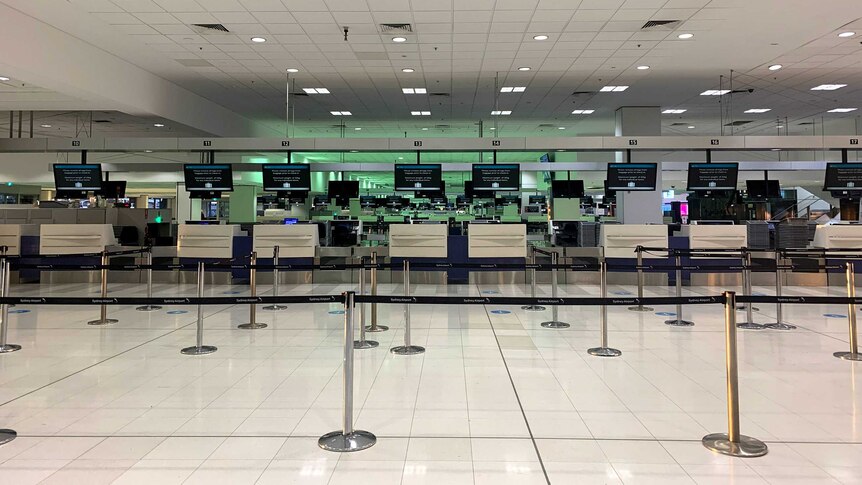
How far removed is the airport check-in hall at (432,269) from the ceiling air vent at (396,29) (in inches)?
2.1

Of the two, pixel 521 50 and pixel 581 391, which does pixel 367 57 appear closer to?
pixel 521 50

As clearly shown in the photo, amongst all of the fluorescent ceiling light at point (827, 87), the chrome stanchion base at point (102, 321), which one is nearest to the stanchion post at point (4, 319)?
the chrome stanchion base at point (102, 321)

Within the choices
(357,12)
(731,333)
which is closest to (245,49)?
(357,12)

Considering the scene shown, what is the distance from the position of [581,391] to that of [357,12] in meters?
5.92

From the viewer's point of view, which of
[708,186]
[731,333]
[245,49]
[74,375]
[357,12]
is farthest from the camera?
[708,186]

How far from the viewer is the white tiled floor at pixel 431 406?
267cm

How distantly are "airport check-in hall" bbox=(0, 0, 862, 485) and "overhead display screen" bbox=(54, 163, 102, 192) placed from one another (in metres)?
0.06

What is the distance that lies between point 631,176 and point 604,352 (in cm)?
706

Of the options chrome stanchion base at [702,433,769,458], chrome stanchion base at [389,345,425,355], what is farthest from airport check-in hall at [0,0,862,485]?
chrome stanchion base at [389,345,425,355]

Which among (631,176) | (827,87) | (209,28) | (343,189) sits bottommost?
(343,189)

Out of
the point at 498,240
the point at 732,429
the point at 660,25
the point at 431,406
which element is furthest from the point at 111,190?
the point at 732,429

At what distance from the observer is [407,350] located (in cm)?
510

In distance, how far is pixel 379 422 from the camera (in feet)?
10.8

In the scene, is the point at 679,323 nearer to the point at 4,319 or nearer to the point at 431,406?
the point at 431,406
